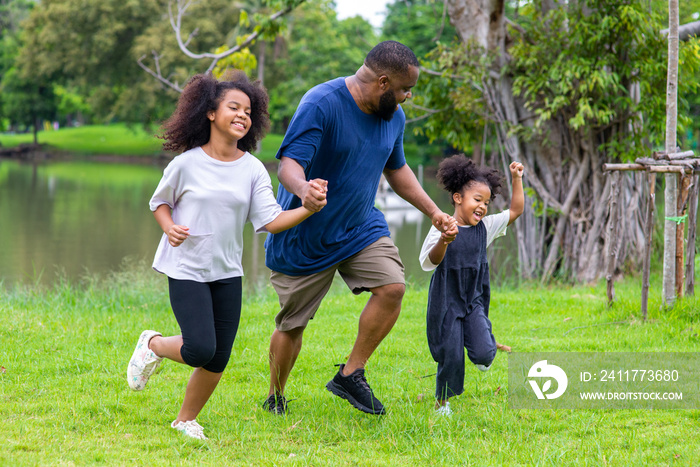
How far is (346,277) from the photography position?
3979 mm

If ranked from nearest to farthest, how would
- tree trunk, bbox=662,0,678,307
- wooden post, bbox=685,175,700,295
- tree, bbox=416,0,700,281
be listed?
tree trunk, bbox=662,0,678,307
wooden post, bbox=685,175,700,295
tree, bbox=416,0,700,281

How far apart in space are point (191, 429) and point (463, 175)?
77.5 inches

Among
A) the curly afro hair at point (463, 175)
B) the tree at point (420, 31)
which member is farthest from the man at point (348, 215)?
the tree at point (420, 31)

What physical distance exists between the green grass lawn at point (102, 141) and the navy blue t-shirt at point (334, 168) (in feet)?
139

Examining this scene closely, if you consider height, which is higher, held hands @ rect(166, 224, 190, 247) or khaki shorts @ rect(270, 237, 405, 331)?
held hands @ rect(166, 224, 190, 247)

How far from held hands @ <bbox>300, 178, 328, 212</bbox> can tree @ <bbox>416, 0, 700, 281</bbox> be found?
612 cm

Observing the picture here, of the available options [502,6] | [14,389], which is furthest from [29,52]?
[14,389]

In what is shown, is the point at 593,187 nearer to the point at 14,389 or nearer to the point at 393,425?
the point at 393,425

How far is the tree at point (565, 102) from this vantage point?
341 inches

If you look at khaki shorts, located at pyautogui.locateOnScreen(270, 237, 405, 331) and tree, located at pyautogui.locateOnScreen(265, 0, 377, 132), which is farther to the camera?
tree, located at pyautogui.locateOnScreen(265, 0, 377, 132)

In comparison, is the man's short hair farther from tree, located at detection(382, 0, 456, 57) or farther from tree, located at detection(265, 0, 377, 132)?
tree, located at detection(265, 0, 377, 132)

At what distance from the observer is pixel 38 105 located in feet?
167

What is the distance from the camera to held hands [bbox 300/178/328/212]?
3.19m

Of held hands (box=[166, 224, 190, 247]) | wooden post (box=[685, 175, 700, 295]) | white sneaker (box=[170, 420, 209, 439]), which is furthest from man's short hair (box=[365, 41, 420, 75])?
wooden post (box=[685, 175, 700, 295])
